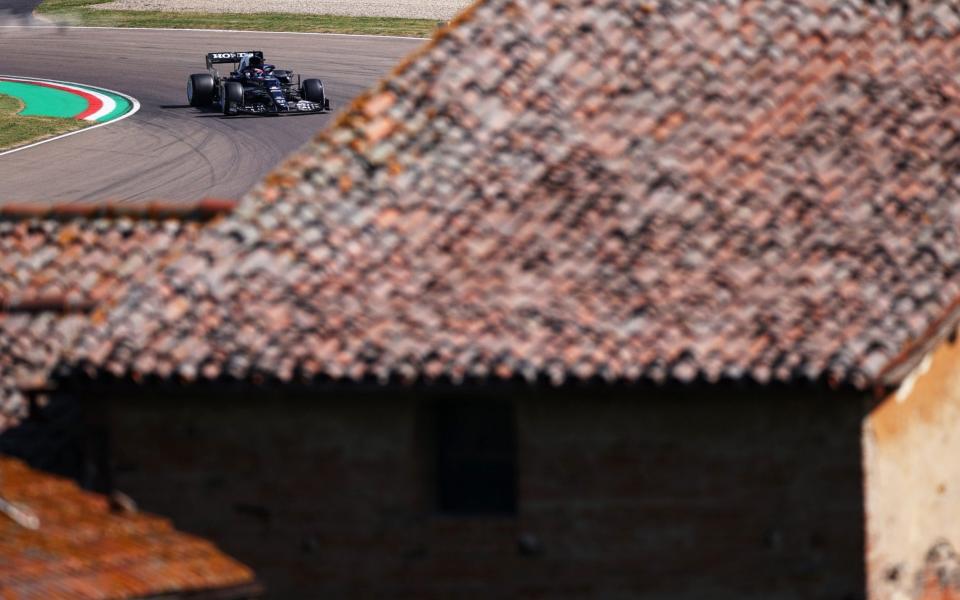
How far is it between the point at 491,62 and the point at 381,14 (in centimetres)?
4618

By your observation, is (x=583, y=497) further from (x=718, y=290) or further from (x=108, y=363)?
(x=108, y=363)

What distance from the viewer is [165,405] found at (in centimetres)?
1212

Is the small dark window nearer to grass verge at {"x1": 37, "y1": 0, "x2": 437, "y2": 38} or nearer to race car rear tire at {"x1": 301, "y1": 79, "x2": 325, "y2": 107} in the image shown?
race car rear tire at {"x1": 301, "y1": 79, "x2": 325, "y2": 107}

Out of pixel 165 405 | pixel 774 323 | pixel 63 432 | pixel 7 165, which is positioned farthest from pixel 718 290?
pixel 7 165

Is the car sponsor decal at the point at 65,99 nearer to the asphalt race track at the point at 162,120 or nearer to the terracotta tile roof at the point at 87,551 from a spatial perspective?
the asphalt race track at the point at 162,120

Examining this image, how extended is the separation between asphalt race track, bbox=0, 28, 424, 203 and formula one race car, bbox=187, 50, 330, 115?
32 cm

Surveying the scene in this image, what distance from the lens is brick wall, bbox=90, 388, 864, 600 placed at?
11648mm

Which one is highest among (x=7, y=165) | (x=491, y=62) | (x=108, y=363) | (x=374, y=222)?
(x=491, y=62)

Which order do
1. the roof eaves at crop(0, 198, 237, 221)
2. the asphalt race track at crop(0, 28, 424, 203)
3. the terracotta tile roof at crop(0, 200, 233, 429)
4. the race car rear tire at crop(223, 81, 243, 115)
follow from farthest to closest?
the race car rear tire at crop(223, 81, 243, 115) < the asphalt race track at crop(0, 28, 424, 203) < the roof eaves at crop(0, 198, 237, 221) < the terracotta tile roof at crop(0, 200, 233, 429)

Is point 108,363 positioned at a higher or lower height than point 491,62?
lower

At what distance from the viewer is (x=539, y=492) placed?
1189cm

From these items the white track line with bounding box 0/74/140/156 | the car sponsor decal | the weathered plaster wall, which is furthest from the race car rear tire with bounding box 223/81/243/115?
the weathered plaster wall

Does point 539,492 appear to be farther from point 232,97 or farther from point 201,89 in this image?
point 201,89

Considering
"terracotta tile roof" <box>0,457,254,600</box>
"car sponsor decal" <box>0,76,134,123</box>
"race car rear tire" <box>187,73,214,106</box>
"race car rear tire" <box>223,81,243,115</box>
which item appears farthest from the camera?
"car sponsor decal" <box>0,76,134,123</box>
